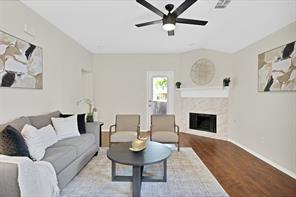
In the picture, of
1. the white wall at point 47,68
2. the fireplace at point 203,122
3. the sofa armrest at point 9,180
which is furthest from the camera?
the fireplace at point 203,122

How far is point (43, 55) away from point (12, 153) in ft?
7.86

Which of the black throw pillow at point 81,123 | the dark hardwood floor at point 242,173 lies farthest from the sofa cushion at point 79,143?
the dark hardwood floor at point 242,173

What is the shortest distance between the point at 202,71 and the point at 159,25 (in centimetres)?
273

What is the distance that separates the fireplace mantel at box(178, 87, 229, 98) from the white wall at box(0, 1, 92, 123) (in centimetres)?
342

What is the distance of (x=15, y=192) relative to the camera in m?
1.88

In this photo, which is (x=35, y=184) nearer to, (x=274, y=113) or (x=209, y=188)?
(x=209, y=188)

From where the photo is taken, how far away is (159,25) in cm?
457

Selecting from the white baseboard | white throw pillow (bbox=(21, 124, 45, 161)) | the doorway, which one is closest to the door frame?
the doorway

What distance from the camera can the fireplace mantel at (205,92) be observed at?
6.21 meters

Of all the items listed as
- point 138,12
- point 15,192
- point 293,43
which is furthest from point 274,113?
point 15,192

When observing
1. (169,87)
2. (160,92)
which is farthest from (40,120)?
(169,87)

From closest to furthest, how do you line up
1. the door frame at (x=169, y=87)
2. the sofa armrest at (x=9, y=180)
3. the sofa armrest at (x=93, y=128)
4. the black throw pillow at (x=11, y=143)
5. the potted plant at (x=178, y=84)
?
the sofa armrest at (x=9, y=180), the black throw pillow at (x=11, y=143), the sofa armrest at (x=93, y=128), the potted plant at (x=178, y=84), the door frame at (x=169, y=87)

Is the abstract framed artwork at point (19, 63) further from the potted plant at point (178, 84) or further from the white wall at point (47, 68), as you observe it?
the potted plant at point (178, 84)

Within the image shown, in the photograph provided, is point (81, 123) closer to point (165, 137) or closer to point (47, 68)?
point (47, 68)
